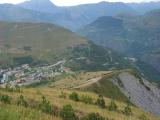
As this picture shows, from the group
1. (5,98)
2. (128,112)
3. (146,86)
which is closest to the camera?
(5,98)

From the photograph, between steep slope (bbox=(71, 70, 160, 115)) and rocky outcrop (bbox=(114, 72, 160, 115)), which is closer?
steep slope (bbox=(71, 70, 160, 115))

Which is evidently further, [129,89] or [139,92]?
[139,92]

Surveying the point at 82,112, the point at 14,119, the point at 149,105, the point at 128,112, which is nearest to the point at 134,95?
the point at 149,105

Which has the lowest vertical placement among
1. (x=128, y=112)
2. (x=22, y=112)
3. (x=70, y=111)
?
(x=128, y=112)

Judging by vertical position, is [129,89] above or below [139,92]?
above

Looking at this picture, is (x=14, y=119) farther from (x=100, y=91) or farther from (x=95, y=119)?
(x=100, y=91)

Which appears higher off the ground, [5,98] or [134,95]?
[5,98]

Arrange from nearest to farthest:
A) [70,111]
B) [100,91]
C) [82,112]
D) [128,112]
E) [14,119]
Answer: [14,119] → [70,111] → [82,112] → [128,112] → [100,91]

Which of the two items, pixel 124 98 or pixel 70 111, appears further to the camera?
pixel 124 98

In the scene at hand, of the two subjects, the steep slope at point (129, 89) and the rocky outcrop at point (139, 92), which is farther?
the rocky outcrop at point (139, 92)

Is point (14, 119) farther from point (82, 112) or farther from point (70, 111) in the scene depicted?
point (82, 112)
